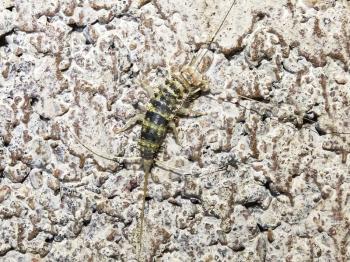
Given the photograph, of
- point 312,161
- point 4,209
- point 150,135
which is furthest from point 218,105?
point 4,209

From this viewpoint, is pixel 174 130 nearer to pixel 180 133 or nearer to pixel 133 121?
pixel 180 133

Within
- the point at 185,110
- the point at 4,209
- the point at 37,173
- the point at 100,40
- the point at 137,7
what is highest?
the point at 137,7

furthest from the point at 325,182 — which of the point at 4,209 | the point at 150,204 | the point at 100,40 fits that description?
the point at 4,209

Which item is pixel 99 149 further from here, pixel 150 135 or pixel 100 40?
pixel 100 40

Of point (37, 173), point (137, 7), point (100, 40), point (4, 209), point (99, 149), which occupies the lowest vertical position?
point (4, 209)

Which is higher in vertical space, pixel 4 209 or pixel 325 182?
pixel 325 182

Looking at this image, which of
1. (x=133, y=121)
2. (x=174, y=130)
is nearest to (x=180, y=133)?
(x=174, y=130)

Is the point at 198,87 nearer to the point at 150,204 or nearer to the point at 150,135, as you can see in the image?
the point at 150,135
